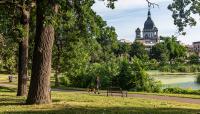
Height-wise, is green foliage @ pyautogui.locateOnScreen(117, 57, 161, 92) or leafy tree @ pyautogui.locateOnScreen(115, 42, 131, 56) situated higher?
leafy tree @ pyautogui.locateOnScreen(115, 42, 131, 56)

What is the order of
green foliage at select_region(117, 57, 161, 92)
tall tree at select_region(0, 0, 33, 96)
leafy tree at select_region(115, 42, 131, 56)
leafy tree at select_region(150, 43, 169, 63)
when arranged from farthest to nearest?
leafy tree at select_region(115, 42, 131, 56) < leafy tree at select_region(150, 43, 169, 63) < green foliage at select_region(117, 57, 161, 92) < tall tree at select_region(0, 0, 33, 96)

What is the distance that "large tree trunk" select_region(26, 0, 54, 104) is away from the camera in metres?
18.2

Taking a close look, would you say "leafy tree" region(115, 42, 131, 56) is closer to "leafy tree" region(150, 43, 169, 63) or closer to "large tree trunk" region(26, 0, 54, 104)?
"leafy tree" region(150, 43, 169, 63)

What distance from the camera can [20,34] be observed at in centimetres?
2378

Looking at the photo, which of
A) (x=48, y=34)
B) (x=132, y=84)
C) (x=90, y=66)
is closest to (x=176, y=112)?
(x=48, y=34)

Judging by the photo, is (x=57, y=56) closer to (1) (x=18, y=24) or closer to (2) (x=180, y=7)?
(1) (x=18, y=24)

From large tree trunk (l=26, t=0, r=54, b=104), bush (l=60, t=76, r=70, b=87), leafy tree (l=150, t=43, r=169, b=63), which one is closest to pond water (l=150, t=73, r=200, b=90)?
bush (l=60, t=76, r=70, b=87)

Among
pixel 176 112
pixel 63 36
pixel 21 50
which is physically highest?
pixel 63 36

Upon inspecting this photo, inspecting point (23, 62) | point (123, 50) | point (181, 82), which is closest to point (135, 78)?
point (181, 82)

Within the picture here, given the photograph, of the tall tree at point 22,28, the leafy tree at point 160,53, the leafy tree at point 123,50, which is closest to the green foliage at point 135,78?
the tall tree at point 22,28

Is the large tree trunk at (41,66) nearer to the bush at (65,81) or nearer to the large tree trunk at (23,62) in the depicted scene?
the large tree trunk at (23,62)

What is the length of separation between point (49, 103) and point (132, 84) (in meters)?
28.9

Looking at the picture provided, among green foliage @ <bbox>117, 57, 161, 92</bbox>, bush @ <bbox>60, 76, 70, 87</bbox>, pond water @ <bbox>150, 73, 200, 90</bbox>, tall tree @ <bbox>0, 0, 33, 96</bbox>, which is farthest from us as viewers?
bush @ <bbox>60, 76, 70, 87</bbox>

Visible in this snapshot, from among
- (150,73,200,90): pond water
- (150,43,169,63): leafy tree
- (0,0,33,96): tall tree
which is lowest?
(150,73,200,90): pond water
